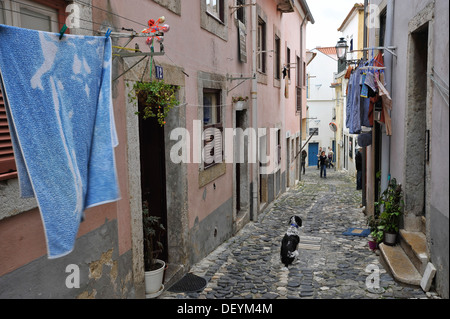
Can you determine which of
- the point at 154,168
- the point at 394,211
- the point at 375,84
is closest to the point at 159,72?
the point at 154,168

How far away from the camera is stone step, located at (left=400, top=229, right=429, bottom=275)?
209 inches

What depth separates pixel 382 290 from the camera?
549cm

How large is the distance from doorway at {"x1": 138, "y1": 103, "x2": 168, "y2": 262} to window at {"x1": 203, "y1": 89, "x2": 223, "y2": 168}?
124cm

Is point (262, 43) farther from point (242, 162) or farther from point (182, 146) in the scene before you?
point (182, 146)

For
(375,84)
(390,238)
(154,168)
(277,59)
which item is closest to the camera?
(154,168)

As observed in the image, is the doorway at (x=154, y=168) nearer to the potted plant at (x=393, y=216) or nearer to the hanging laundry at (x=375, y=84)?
the potted plant at (x=393, y=216)

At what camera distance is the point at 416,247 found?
5.75 meters

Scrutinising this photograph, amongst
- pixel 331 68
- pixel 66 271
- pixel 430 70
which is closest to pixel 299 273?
pixel 430 70

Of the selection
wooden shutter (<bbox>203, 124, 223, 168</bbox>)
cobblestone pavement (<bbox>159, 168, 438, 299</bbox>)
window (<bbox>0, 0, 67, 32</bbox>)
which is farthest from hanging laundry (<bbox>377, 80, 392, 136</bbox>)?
window (<bbox>0, 0, 67, 32</bbox>)

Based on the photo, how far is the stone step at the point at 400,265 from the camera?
5393mm

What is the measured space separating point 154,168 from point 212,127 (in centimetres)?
191

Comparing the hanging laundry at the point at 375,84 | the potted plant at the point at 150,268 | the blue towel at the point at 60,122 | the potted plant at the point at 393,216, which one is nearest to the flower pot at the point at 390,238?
the potted plant at the point at 393,216

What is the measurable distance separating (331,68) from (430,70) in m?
34.5
